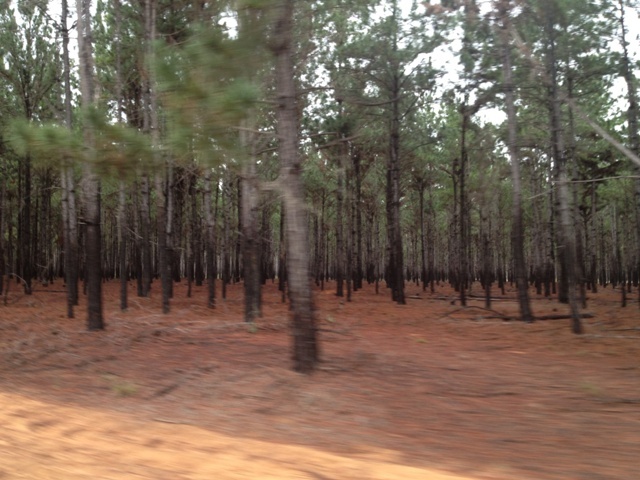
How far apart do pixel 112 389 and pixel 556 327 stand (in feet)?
35.9

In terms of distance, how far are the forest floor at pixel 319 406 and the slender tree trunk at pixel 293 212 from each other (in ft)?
1.50

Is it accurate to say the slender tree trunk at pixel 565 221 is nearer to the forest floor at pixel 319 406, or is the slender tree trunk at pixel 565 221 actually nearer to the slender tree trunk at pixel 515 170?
the forest floor at pixel 319 406

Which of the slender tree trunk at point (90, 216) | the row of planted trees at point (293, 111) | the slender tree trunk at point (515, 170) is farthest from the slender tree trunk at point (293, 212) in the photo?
the slender tree trunk at point (515, 170)

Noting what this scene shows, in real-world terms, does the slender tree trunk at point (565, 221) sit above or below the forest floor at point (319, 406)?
above

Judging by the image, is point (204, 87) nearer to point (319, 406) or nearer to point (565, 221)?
point (319, 406)

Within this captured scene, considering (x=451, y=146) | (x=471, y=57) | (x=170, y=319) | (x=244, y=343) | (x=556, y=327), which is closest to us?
(x=244, y=343)

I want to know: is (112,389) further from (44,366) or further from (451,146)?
(451,146)

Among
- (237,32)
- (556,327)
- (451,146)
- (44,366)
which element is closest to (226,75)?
(237,32)

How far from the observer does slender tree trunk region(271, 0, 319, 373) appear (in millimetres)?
7332

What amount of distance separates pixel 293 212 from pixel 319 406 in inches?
104

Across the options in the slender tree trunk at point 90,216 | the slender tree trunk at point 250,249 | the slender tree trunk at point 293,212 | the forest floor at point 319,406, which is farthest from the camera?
the slender tree trunk at point 250,249

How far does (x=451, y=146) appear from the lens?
1025 inches

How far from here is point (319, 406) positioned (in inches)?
242

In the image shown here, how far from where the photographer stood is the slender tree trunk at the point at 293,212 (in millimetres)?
7332
